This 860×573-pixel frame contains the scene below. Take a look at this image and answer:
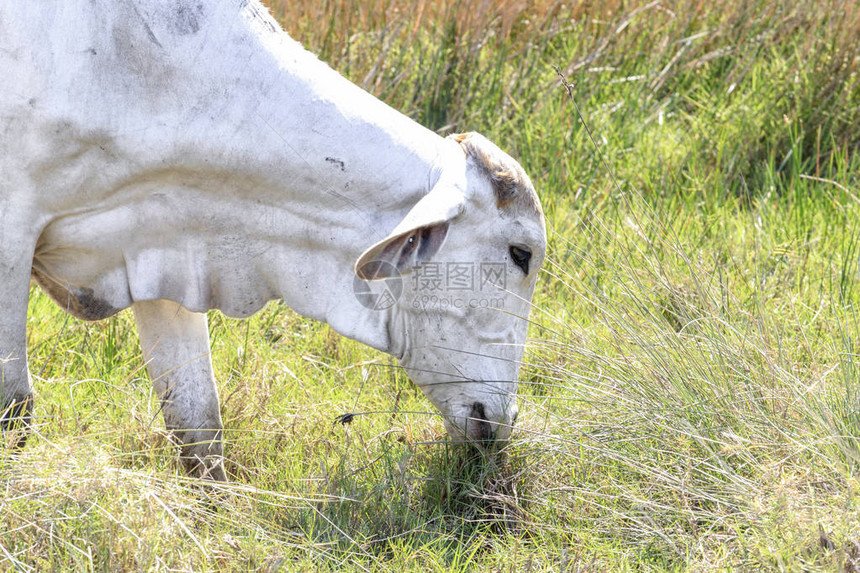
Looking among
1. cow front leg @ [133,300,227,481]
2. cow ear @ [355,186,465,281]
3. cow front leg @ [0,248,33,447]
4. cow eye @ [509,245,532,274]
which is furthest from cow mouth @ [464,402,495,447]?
cow front leg @ [0,248,33,447]

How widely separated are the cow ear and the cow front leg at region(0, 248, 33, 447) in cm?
91

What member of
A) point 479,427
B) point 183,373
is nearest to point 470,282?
point 479,427

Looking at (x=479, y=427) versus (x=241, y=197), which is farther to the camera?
(x=479, y=427)

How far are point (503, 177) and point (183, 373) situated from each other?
1.28 m

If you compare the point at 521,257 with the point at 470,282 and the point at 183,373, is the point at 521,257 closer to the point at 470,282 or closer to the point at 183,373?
the point at 470,282

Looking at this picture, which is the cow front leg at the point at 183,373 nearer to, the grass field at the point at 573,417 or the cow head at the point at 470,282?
the grass field at the point at 573,417

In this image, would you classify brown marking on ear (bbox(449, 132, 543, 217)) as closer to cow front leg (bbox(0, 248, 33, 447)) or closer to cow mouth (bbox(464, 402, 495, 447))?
cow mouth (bbox(464, 402, 495, 447))

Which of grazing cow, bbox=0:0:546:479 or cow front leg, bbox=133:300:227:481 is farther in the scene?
cow front leg, bbox=133:300:227:481

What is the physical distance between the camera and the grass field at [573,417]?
2715mm

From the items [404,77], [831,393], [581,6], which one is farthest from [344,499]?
[581,6]

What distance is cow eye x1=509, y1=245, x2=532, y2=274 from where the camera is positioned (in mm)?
3055

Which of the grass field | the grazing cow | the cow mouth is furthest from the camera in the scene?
the cow mouth

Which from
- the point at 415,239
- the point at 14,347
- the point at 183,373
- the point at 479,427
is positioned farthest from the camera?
the point at 183,373

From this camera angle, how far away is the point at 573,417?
3307 mm
